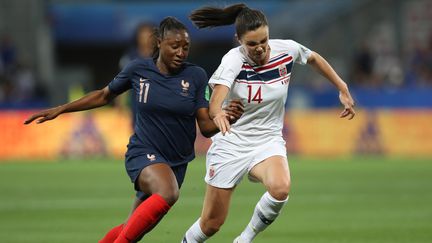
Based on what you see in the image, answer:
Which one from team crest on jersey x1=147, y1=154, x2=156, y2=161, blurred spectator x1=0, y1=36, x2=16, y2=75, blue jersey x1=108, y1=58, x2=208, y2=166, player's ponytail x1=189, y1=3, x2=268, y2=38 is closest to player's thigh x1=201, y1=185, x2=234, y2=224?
blue jersey x1=108, y1=58, x2=208, y2=166

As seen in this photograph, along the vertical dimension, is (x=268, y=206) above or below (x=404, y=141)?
above

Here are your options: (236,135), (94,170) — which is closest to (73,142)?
(94,170)

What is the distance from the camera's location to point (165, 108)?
8.38 meters

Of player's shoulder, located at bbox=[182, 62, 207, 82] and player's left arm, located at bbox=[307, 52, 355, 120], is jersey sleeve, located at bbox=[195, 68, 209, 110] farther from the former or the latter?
player's left arm, located at bbox=[307, 52, 355, 120]

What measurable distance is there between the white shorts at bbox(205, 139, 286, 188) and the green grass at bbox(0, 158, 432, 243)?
62.3 inches

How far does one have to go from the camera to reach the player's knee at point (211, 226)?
891cm

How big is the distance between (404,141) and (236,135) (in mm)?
14545

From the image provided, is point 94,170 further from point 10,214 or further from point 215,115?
point 215,115

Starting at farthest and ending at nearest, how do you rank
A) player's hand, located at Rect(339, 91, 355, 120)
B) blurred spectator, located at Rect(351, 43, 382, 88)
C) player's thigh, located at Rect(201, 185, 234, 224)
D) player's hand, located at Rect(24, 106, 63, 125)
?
blurred spectator, located at Rect(351, 43, 382, 88) → player's thigh, located at Rect(201, 185, 234, 224) → player's hand, located at Rect(339, 91, 355, 120) → player's hand, located at Rect(24, 106, 63, 125)

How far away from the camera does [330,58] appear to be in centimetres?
2862

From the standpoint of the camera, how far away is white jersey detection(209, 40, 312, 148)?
8789 millimetres

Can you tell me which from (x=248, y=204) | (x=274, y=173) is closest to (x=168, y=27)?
(x=274, y=173)

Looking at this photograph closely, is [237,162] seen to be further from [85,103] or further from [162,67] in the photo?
[85,103]

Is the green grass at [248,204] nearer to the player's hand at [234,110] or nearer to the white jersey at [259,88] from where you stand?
the white jersey at [259,88]
